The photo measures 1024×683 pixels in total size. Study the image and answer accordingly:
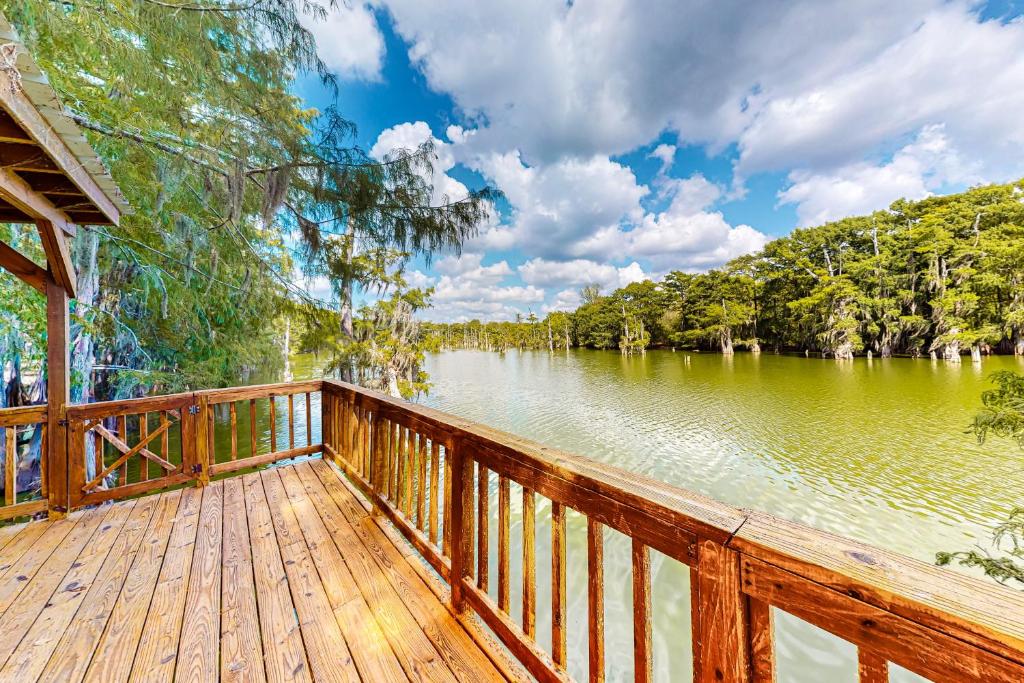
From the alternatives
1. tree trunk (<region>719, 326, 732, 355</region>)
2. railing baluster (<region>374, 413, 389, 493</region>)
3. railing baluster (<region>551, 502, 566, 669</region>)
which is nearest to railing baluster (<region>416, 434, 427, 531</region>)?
railing baluster (<region>374, 413, 389, 493</region>)

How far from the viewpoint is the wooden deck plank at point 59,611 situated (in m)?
1.38

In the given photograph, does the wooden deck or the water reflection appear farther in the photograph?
the water reflection

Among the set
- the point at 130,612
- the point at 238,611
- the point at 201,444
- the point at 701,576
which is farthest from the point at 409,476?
the point at 201,444

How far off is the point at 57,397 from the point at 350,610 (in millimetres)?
2560

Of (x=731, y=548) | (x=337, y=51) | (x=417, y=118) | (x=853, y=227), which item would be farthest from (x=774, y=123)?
(x=853, y=227)

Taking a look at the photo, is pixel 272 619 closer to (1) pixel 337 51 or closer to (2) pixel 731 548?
(2) pixel 731 548

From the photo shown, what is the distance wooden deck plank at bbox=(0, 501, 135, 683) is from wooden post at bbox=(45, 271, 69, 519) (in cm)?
42

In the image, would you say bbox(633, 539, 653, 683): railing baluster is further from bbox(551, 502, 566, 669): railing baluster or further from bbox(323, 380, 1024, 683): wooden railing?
bbox(551, 502, 566, 669): railing baluster

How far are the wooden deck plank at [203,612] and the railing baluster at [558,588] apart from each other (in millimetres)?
1226

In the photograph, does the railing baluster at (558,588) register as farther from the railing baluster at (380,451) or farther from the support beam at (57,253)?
the support beam at (57,253)

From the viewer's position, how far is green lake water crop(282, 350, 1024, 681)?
342 cm

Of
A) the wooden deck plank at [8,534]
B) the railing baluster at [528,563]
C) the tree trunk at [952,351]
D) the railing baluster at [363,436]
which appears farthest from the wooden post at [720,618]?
the tree trunk at [952,351]

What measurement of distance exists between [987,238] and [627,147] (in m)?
16.1

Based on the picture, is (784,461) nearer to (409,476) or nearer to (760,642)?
(409,476)
